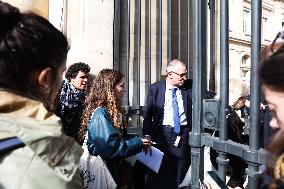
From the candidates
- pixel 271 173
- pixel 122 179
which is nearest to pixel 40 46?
pixel 271 173

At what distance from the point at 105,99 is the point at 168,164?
A: 1.66m

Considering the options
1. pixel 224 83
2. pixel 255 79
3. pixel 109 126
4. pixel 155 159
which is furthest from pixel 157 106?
pixel 255 79

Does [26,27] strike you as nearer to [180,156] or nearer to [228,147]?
[228,147]

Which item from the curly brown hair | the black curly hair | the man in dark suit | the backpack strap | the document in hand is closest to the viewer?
the backpack strap

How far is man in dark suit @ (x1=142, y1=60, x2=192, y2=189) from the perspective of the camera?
162 inches

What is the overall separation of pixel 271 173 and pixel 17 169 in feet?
2.28

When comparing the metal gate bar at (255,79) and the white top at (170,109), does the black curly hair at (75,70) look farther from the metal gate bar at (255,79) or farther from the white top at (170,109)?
the metal gate bar at (255,79)

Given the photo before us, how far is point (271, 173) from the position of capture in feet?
3.56

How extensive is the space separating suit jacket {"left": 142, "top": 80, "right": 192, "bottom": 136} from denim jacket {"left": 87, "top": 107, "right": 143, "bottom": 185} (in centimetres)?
133

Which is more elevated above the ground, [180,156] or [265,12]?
[265,12]

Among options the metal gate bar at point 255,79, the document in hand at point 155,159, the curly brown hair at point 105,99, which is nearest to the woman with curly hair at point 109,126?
the curly brown hair at point 105,99

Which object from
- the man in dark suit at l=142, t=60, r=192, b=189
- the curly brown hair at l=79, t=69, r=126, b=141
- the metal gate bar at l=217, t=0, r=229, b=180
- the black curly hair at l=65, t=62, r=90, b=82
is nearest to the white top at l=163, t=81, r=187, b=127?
the man in dark suit at l=142, t=60, r=192, b=189

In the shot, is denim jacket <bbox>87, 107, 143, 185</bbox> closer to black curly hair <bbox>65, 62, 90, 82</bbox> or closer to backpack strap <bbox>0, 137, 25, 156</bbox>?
black curly hair <bbox>65, 62, 90, 82</bbox>

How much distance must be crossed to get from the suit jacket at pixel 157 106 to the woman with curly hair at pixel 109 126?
102 centimetres
